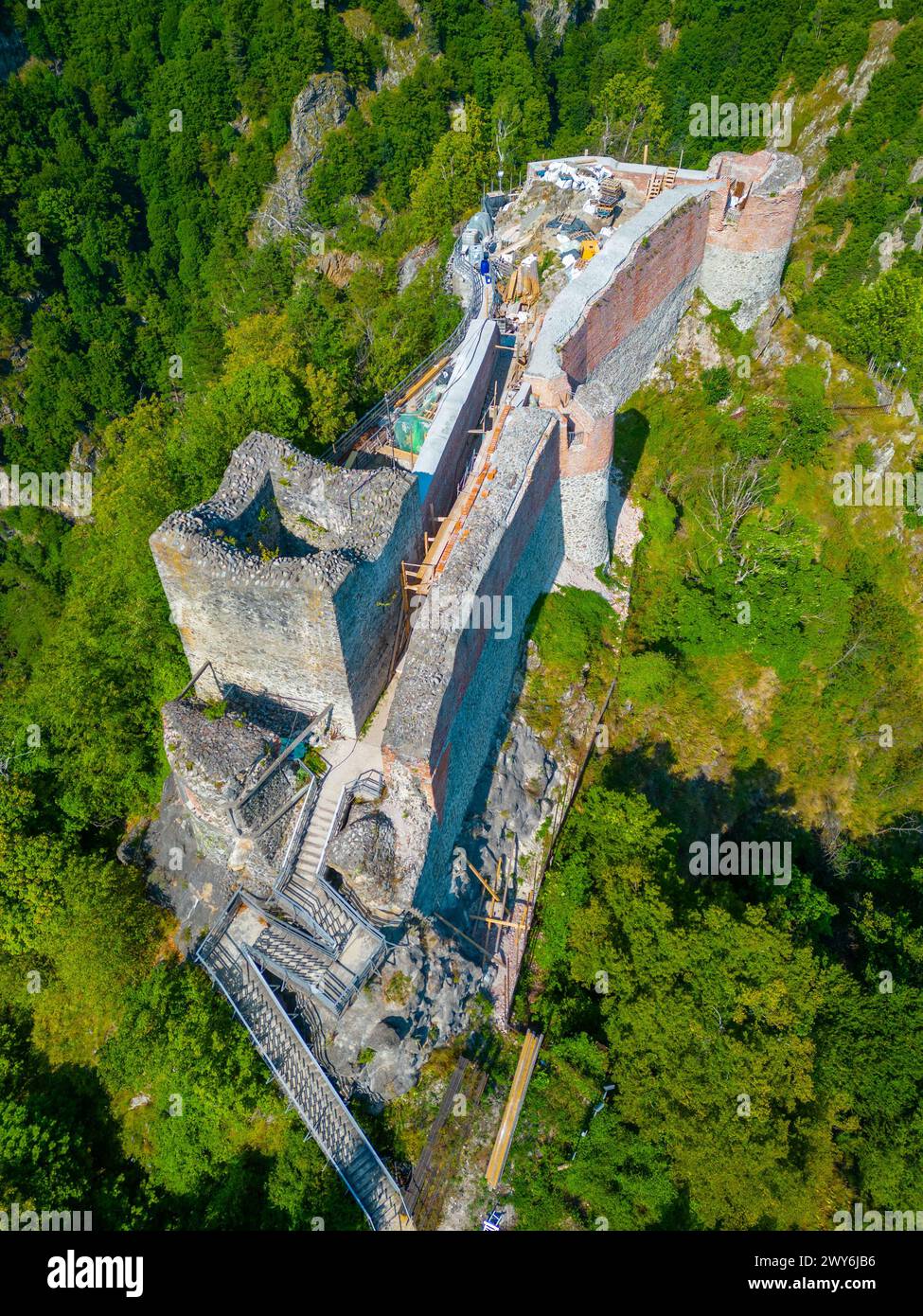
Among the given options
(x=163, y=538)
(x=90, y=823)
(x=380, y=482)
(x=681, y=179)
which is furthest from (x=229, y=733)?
(x=681, y=179)

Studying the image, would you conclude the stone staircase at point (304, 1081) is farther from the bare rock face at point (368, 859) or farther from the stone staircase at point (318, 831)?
the bare rock face at point (368, 859)

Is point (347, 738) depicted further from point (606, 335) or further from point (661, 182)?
point (661, 182)

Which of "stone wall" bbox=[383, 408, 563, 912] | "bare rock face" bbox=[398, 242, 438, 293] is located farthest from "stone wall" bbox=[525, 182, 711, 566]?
"bare rock face" bbox=[398, 242, 438, 293]

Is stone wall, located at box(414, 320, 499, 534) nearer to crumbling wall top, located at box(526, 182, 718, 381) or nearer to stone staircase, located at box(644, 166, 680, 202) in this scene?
crumbling wall top, located at box(526, 182, 718, 381)

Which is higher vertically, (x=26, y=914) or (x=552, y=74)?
(x=552, y=74)

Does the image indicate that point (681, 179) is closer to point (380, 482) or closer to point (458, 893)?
point (380, 482)

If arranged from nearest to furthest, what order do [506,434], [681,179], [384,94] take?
[506,434], [681,179], [384,94]

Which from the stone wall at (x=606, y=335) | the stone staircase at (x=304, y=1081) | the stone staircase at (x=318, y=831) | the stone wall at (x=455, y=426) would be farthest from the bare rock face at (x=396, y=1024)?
the stone wall at (x=606, y=335)
